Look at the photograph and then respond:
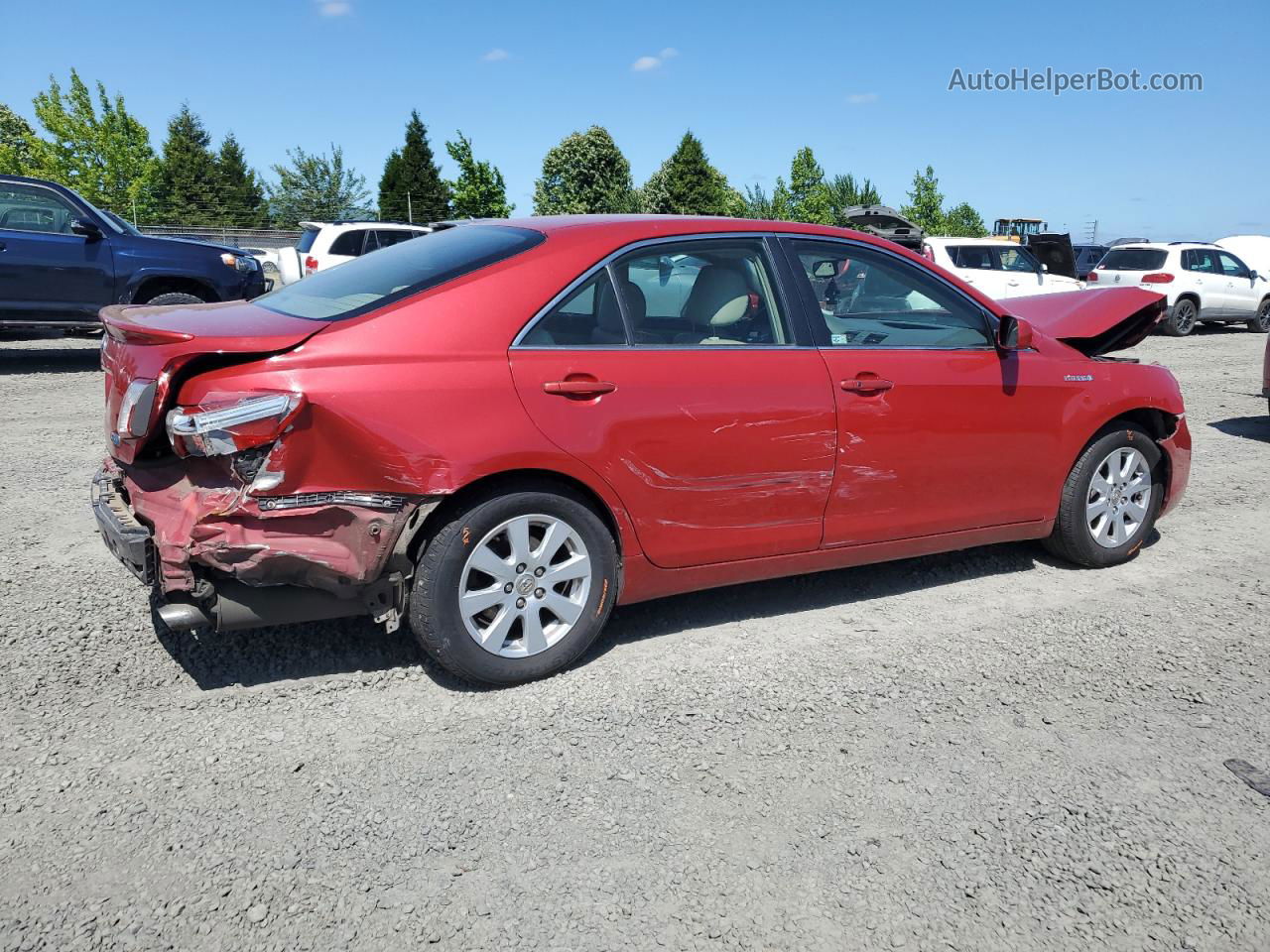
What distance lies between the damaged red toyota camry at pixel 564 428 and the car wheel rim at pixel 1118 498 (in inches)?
6.3

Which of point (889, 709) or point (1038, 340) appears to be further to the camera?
point (1038, 340)

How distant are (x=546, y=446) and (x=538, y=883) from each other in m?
1.44

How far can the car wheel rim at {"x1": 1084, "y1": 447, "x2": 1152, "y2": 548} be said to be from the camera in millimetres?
4969

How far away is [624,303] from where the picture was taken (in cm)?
380

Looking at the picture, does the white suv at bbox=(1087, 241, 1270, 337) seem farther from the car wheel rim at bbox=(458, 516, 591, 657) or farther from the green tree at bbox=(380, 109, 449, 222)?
the green tree at bbox=(380, 109, 449, 222)

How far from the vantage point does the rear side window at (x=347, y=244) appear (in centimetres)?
1794

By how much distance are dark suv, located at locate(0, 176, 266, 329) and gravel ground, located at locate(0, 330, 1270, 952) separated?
7.32 meters

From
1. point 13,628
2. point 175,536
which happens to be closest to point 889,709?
point 175,536

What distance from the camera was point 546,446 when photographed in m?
3.48

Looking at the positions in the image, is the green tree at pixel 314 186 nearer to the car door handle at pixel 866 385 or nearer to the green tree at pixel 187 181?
the green tree at pixel 187 181

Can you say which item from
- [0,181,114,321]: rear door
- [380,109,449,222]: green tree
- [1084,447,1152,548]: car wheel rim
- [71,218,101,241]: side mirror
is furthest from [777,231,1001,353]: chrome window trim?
[380,109,449,222]: green tree

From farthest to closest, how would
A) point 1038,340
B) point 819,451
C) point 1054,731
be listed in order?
point 1038,340, point 819,451, point 1054,731

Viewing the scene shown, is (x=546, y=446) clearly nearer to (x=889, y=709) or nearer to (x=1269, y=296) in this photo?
(x=889, y=709)

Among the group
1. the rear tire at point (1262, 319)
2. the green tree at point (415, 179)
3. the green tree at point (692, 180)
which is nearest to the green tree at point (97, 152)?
the green tree at point (415, 179)
